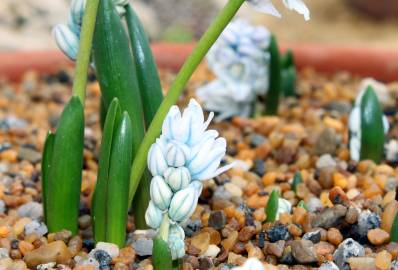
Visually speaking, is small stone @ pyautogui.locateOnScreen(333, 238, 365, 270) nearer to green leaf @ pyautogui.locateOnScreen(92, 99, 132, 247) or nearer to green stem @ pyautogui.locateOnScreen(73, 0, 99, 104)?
green leaf @ pyautogui.locateOnScreen(92, 99, 132, 247)

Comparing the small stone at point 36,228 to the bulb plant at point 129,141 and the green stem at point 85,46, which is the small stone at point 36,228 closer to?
the bulb plant at point 129,141

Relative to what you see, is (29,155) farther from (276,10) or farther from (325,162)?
(276,10)

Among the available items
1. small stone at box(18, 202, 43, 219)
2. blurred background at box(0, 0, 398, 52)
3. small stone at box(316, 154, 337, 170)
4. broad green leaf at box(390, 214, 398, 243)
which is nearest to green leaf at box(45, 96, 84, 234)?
small stone at box(18, 202, 43, 219)

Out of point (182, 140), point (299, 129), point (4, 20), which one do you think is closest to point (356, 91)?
point (299, 129)

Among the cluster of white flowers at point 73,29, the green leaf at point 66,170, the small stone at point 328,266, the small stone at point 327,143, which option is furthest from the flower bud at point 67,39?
A: the small stone at point 327,143

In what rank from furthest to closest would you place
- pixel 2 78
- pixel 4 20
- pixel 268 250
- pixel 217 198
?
pixel 4 20
pixel 2 78
pixel 217 198
pixel 268 250

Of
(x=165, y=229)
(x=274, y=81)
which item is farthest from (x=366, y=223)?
(x=274, y=81)

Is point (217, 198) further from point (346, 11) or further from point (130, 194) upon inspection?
point (346, 11)

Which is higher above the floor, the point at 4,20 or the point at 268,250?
the point at 268,250

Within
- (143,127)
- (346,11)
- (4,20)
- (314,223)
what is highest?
(143,127)
